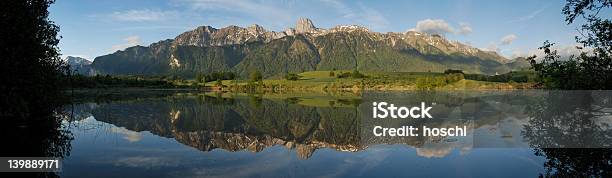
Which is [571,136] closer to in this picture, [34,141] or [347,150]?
[347,150]

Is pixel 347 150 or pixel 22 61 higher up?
pixel 22 61

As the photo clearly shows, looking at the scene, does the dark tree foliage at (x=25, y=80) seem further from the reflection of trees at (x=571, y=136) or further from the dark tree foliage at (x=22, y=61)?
the reflection of trees at (x=571, y=136)

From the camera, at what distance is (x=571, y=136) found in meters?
34.1

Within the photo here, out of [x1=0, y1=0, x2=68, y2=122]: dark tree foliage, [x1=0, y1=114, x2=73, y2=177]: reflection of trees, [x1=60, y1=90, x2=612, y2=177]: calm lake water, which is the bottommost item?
[x1=60, y1=90, x2=612, y2=177]: calm lake water

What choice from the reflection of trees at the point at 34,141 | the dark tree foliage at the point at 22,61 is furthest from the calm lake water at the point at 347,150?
the dark tree foliage at the point at 22,61

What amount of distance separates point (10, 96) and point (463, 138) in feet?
113

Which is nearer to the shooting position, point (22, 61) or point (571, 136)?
point (22, 61)

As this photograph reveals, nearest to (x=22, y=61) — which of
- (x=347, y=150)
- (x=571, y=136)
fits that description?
(x=347, y=150)

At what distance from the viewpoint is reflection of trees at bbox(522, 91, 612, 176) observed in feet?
78.2

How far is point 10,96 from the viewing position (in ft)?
98.5

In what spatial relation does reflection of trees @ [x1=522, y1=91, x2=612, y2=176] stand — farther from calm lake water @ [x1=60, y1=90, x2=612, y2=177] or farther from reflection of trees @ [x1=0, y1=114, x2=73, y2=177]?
reflection of trees @ [x1=0, y1=114, x2=73, y2=177]

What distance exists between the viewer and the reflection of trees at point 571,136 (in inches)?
938

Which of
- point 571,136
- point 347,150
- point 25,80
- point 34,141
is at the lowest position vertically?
point 347,150

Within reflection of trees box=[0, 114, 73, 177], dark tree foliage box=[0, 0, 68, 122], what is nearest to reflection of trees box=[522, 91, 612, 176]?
reflection of trees box=[0, 114, 73, 177]
